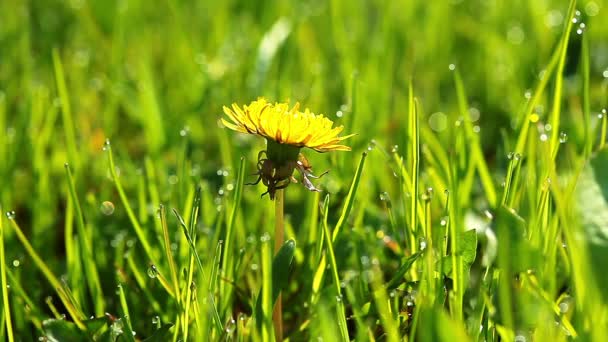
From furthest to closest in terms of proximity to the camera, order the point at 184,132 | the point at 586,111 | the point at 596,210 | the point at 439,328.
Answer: the point at 184,132, the point at 586,111, the point at 596,210, the point at 439,328

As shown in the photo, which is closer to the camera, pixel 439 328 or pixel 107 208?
pixel 439 328

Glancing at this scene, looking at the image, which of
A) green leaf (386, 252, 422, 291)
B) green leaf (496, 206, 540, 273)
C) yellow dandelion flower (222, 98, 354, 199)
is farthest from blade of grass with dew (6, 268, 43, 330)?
green leaf (496, 206, 540, 273)

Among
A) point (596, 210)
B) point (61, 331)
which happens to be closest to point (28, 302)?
point (61, 331)

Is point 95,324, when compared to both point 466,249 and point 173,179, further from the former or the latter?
point 466,249

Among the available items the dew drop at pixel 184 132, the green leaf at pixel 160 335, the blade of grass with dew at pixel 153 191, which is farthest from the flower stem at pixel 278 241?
the dew drop at pixel 184 132

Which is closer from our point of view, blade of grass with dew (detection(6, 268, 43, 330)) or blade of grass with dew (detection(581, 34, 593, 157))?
blade of grass with dew (detection(6, 268, 43, 330))

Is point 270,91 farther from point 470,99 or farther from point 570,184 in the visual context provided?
point 570,184

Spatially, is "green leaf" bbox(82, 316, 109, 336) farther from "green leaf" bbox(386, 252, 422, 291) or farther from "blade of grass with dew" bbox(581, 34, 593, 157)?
"blade of grass with dew" bbox(581, 34, 593, 157)
